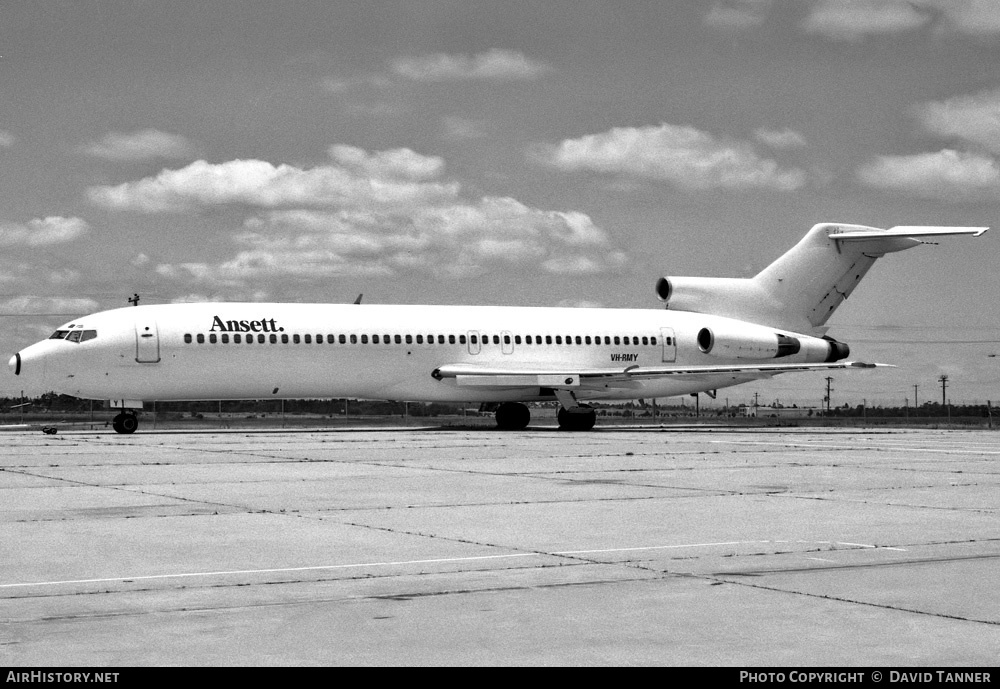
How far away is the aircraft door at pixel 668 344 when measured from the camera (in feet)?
146

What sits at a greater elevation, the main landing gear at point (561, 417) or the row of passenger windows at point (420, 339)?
the row of passenger windows at point (420, 339)

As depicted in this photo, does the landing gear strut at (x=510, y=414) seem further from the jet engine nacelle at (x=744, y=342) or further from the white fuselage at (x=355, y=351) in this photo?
the jet engine nacelle at (x=744, y=342)

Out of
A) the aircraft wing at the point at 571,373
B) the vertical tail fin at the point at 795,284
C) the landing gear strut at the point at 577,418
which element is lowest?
the landing gear strut at the point at 577,418

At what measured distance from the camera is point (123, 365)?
35.5 metres

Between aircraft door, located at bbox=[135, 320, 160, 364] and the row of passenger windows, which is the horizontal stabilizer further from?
aircraft door, located at bbox=[135, 320, 160, 364]

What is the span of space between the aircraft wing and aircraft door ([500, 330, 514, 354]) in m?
0.58

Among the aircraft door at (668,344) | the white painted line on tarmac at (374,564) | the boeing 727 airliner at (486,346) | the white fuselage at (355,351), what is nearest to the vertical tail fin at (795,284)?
the boeing 727 airliner at (486,346)

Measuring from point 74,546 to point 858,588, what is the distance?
6467 mm

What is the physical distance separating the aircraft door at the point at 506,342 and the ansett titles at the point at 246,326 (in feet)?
25.0

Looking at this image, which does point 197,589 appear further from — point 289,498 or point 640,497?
point 640,497

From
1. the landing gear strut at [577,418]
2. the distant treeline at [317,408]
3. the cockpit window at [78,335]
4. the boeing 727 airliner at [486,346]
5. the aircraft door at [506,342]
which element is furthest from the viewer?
the distant treeline at [317,408]

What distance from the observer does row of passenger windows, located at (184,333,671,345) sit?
3641 centimetres

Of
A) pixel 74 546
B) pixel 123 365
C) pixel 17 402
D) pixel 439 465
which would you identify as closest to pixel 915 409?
pixel 17 402

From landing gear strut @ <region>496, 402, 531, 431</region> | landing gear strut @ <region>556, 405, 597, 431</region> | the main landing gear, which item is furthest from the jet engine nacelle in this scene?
landing gear strut @ <region>496, 402, 531, 431</region>
